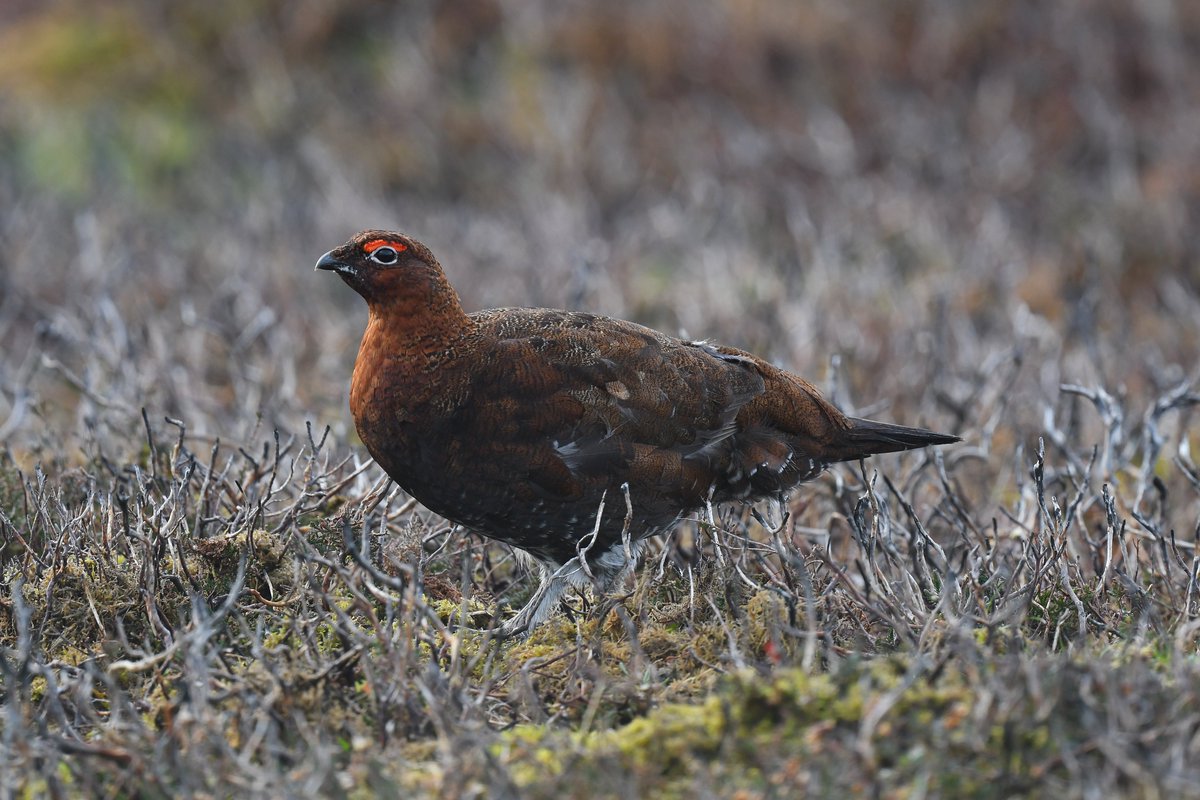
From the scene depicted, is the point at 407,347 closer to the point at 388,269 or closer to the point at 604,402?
the point at 388,269

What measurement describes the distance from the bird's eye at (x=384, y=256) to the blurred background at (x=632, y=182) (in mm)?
1864

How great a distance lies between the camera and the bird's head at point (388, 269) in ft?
12.3

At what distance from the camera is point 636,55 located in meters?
10.6

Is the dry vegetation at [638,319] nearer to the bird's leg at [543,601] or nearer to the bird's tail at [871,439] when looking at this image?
the bird's leg at [543,601]

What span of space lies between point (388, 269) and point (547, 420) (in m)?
0.61

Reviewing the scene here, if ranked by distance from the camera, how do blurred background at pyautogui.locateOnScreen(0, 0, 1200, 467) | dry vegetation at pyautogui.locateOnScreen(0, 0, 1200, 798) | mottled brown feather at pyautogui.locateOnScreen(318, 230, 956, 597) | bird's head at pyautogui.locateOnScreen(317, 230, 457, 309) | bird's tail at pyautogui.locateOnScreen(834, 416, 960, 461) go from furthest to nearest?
blurred background at pyautogui.locateOnScreen(0, 0, 1200, 467), bird's tail at pyautogui.locateOnScreen(834, 416, 960, 461), bird's head at pyautogui.locateOnScreen(317, 230, 457, 309), mottled brown feather at pyautogui.locateOnScreen(318, 230, 956, 597), dry vegetation at pyautogui.locateOnScreen(0, 0, 1200, 798)

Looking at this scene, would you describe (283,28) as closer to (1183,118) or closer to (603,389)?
(1183,118)

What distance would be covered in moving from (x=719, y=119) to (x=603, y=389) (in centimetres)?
694

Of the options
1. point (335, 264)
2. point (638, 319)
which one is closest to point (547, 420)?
point (335, 264)

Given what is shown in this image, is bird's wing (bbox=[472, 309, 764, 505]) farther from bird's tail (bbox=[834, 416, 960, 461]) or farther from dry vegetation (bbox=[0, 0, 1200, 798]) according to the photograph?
bird's tail (bbox=[834, 416, 960, 461])

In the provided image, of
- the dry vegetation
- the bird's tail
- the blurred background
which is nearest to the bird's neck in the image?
the dry vegetation

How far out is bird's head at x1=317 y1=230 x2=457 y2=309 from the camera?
12.3 ft

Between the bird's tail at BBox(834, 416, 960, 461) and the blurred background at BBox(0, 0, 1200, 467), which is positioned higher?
the blurred background at BBox(0, 0, 1200, 467)

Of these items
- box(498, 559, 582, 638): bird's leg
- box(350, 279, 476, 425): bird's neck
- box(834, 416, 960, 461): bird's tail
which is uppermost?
box(350, 279, 476, 425): bird's neck
